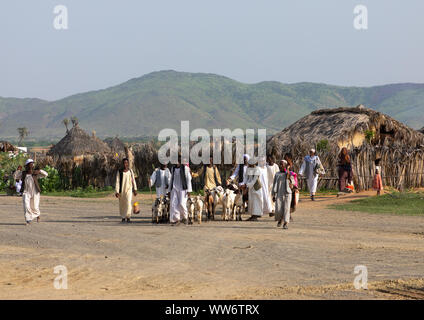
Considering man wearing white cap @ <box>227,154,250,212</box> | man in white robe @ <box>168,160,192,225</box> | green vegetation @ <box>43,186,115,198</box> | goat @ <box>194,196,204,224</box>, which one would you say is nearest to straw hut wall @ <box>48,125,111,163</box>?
green vegetation @ <box>43,186,115,198</box>

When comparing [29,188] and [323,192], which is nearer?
[29,188]

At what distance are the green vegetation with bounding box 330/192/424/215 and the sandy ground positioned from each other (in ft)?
4.66

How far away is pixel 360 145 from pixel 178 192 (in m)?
13.2

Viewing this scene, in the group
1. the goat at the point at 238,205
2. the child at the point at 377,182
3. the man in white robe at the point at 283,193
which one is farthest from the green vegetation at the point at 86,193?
the man in white robe at the point at 283,193

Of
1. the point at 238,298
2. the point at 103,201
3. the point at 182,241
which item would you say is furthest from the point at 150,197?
the point at 238,298

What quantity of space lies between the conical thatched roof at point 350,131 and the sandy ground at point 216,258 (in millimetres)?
12243

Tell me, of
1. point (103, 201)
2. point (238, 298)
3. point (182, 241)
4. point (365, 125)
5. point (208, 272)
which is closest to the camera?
point (238, 298)

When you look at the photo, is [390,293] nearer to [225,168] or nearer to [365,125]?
[225,168]

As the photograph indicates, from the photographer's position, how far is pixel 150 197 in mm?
27547

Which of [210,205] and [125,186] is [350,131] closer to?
[210,205]

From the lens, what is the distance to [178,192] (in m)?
17.0

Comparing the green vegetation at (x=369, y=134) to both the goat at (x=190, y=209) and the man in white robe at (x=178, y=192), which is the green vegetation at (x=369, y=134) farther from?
the man in white robe at (x=178, y=192)

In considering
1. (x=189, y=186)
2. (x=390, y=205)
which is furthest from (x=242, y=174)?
(x=390, y=205)

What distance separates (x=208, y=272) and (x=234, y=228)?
229 inches
